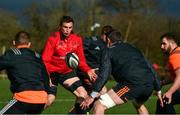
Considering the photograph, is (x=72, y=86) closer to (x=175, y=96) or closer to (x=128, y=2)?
(x=175, y=96)

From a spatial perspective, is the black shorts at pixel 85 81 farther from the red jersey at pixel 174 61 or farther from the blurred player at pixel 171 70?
the red jersey at pixel 174 61

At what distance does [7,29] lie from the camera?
57.2 metres

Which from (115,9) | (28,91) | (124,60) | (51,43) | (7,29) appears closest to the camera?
(28,91)

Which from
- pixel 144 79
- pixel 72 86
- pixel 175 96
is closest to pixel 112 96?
pixel 144 79

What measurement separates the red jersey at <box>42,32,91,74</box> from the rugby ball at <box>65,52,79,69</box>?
0.29m

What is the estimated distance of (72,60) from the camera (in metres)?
11.4

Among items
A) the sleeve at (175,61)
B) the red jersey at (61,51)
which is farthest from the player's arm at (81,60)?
the sleeve at (175,61)

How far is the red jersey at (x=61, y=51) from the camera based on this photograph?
1164cm

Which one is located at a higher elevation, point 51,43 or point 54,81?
point 51,43

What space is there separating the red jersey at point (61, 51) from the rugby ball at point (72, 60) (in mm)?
288

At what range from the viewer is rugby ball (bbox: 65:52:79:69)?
1140 cm

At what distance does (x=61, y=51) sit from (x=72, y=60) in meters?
0.47

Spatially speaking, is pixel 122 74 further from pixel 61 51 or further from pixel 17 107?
pixel 61 51

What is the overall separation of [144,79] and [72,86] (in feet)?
10.1
